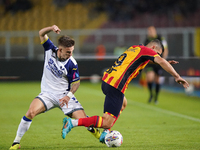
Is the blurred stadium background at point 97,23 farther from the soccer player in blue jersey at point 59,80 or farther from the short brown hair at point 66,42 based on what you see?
the short brown hair at point 66,42

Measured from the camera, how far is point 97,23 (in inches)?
872

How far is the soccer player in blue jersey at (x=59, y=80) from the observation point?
5.06 meters

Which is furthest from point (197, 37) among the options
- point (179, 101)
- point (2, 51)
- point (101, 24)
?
point (2, 51)

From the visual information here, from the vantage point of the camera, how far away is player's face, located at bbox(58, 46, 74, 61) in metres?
5.05

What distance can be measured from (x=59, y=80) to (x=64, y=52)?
48 centimetres

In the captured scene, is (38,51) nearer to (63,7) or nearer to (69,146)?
(63,7)

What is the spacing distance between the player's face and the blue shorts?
0.69 meters

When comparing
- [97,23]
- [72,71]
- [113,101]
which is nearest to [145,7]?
[97,23]

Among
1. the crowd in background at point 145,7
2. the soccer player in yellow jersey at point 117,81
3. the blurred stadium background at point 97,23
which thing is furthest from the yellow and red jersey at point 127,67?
the crowd in background at point 145,7

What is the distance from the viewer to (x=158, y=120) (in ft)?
25.6

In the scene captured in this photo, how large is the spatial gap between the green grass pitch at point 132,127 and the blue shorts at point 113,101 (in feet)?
1.98

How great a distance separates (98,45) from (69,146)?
14867 mm

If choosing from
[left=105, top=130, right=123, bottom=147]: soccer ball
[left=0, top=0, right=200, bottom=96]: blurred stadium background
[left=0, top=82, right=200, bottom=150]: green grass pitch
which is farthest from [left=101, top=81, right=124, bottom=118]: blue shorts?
[left=0, top=0, right=200, bottom=96]: blurred stadium background

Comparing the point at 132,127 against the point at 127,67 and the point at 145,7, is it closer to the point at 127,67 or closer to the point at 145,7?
the point at 127,67
